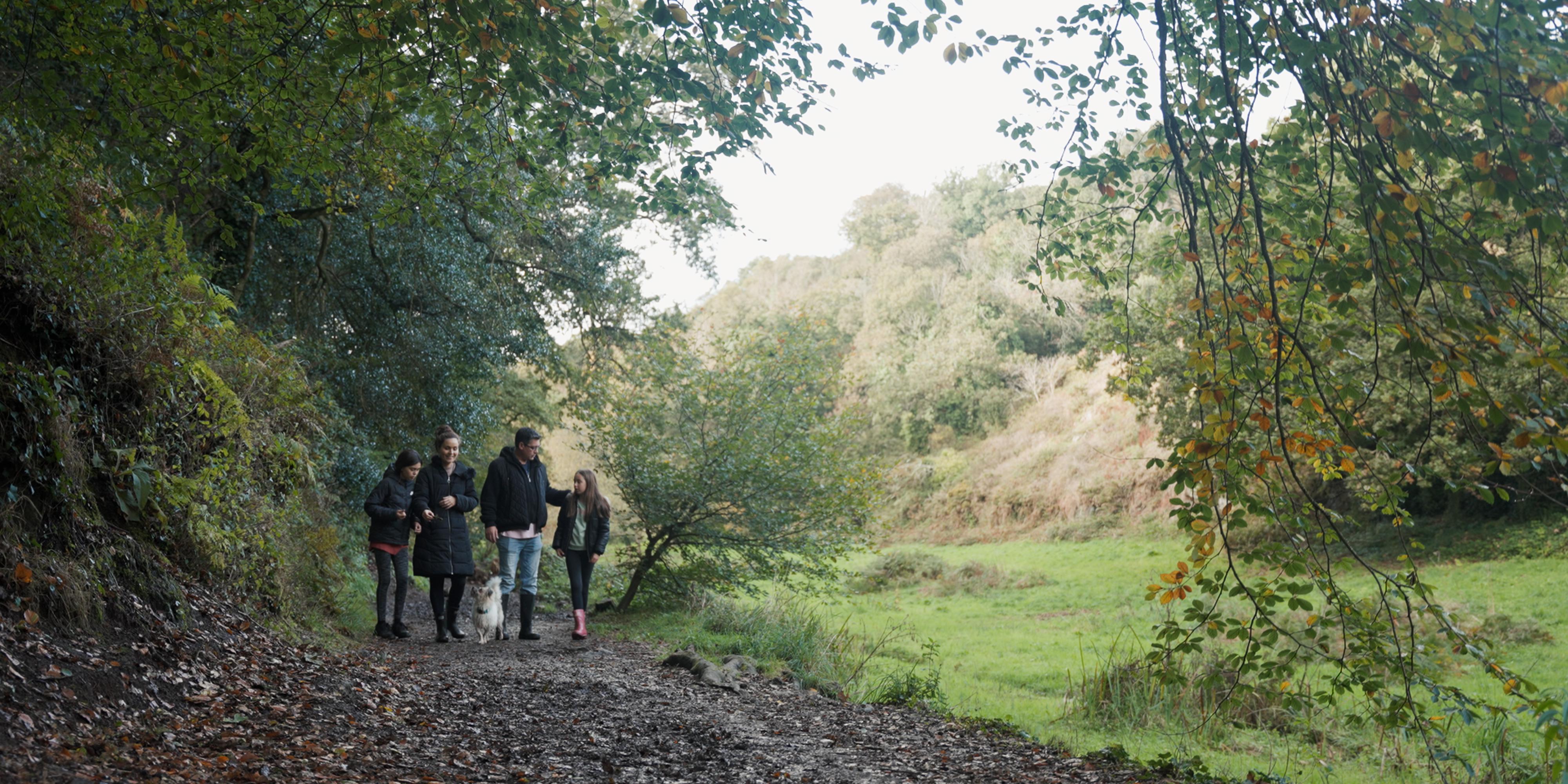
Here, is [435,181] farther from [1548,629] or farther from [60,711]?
[1548,629]

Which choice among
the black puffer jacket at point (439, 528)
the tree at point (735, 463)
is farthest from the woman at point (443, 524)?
the tree at point (735, 463)

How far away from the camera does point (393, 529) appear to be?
809 centimetres

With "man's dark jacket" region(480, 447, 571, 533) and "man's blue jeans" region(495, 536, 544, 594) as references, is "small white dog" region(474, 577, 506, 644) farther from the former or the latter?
"man's dark jacket" region(480, 447, 571, 533)

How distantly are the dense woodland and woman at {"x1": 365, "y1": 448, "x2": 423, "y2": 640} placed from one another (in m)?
0.51

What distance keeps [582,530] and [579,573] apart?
45 centimetres

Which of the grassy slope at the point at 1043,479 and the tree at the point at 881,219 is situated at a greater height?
the tree at the point at 881,219

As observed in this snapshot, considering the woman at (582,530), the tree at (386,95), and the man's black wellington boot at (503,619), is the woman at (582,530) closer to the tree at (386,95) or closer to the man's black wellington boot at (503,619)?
the man's black wellington boot at (503,619)

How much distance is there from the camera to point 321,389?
1134cm

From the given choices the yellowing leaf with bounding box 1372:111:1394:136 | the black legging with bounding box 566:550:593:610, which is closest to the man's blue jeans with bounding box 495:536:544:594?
the black legging with bounding box 566:550:593:610

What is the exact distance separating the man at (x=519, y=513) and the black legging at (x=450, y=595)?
37cm

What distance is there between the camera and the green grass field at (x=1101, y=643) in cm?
732

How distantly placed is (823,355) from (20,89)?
899 cm

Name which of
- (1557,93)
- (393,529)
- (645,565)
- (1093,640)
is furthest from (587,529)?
(1093,640)

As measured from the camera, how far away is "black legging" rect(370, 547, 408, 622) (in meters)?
8.12
